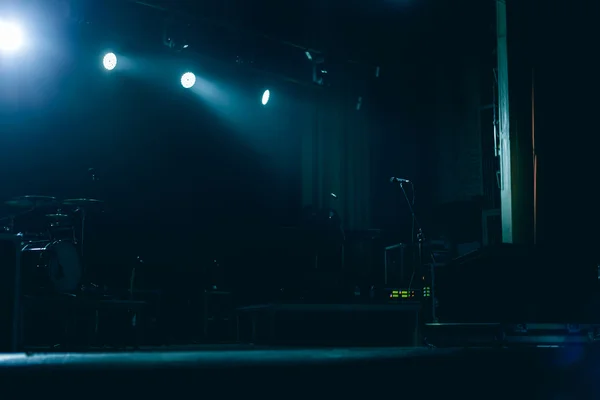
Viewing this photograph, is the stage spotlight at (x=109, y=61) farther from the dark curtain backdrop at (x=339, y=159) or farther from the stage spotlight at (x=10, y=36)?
the dark curtain backdrop at (x=339, y=159)

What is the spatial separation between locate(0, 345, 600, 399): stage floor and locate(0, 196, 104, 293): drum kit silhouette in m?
4.78

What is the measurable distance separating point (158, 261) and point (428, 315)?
370 cm

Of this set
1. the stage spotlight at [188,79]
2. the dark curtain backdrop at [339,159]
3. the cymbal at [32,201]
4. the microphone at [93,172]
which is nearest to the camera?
the cymbal at [32,201]

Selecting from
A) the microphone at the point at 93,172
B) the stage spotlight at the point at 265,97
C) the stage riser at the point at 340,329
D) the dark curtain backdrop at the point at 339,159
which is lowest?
the stage riser at the point at 340,329

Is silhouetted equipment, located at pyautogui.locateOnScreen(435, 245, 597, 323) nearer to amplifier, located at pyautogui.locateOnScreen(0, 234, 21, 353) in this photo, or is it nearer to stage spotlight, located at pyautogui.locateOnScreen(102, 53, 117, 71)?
amplifier, located at pyautogui.locateOnScreen(0, 234, 21, 353)

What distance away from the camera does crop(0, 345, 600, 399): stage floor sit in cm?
133

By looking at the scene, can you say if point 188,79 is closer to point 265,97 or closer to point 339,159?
point 265,97

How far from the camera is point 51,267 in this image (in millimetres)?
6441

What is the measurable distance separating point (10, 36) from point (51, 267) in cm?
297

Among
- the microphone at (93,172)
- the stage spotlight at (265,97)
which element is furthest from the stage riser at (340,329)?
the stage spotlight at (265,97)

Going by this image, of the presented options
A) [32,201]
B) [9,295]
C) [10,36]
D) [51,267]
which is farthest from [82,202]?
[9,295]

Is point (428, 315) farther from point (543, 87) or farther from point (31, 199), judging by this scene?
point (31, 199)

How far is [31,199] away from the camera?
6.30 metres

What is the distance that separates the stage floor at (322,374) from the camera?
1331mm
